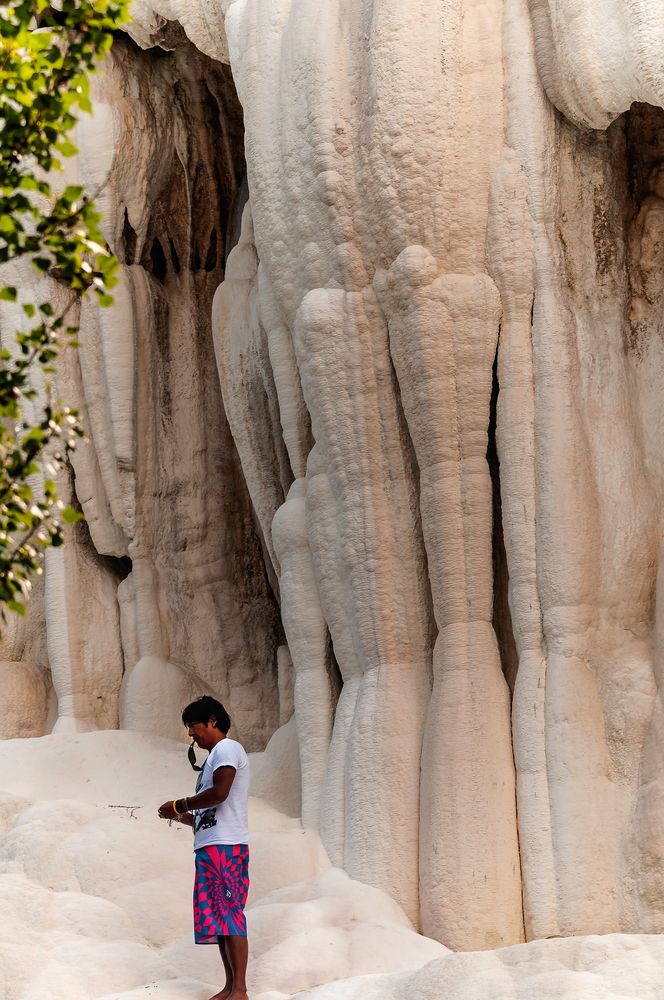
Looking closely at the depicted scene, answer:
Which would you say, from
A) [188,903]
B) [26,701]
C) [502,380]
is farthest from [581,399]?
[26,701]

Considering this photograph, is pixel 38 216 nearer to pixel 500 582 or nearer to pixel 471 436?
pixel 471 436

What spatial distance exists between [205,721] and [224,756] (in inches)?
8.7

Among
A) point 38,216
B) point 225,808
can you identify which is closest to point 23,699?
point 225,808

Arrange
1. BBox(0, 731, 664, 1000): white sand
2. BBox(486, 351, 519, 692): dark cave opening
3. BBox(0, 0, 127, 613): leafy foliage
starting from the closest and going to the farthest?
BBox(0, 0, 127, 613): leafy foliage, BBox(0, 731, 664, 1000): white sand, BBox(486, 351, 519, 692): dark cave opening

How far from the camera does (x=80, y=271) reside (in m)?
4.70

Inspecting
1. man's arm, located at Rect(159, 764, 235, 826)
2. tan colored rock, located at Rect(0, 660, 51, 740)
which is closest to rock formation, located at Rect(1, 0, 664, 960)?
man's arm, located at Rect(159, 764, 235, 826)

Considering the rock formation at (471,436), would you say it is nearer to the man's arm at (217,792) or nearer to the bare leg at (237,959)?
the bare leg at (237,959)

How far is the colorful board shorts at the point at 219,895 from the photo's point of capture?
6.55 meters

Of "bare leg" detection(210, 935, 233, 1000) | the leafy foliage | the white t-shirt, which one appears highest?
the leafy foliage

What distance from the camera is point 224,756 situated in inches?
258

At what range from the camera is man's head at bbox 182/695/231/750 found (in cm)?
671

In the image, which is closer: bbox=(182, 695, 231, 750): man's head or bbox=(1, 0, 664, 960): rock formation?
bbox=(182, 695, 231, 750): man's head

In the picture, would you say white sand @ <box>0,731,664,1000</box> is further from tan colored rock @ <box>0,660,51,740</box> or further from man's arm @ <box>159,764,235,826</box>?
tan colored rock @ <box>0,660,51,740</box>

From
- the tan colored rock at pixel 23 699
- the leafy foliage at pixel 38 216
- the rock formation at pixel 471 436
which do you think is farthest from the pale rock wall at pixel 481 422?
the leafy foliage at pixel 38 216
